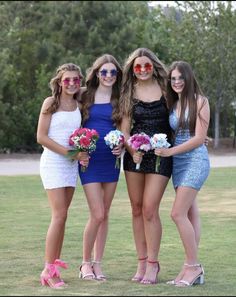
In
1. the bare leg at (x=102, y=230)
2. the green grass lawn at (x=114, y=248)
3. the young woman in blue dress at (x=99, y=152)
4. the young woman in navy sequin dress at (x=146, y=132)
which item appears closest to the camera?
the green grass lawn at (x=114, y=248)

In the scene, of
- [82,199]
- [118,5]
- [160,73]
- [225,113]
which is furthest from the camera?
[225,113]

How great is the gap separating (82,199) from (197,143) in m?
8.35

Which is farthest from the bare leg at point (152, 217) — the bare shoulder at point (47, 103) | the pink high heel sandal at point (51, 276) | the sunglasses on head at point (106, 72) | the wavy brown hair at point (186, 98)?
the bare shoulder at point (47, 103)

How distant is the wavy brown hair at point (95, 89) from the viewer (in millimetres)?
7762

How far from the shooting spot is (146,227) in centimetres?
780

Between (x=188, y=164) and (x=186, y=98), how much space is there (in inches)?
24.7

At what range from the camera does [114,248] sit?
10070 mm

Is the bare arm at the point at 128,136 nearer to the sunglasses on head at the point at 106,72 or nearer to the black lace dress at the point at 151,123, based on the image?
the black lace dress at the point at 151,123

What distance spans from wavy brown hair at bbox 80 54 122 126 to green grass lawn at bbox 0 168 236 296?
5.33ft

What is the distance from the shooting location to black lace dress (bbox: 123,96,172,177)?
763cm

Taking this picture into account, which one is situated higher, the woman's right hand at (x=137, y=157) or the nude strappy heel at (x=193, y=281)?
Answer: the woman's right hand at (x=137, y=157)

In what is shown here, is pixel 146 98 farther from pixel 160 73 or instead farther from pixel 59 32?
pixel 59 32

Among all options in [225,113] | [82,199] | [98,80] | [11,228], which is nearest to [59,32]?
[225,113]

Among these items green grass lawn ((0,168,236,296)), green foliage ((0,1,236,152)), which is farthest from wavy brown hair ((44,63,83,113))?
green foliage ((0,1,236,152))
